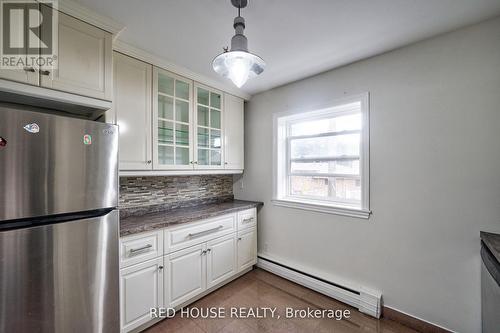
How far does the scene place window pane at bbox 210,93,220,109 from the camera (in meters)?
2.62

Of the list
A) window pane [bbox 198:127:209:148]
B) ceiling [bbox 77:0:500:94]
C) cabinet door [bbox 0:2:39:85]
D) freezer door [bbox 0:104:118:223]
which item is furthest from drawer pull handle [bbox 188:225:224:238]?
ceiling [bbox 77:0:500:94]

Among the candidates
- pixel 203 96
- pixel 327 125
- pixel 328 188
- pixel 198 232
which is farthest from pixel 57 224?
pixel 327 125

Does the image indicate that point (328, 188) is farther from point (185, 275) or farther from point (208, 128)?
point (185, 275)

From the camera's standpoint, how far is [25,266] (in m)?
1.09

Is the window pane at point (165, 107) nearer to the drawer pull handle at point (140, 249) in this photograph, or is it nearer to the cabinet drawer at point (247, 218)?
the drawer pull handle at point (140, 249)

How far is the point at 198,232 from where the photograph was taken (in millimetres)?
2145

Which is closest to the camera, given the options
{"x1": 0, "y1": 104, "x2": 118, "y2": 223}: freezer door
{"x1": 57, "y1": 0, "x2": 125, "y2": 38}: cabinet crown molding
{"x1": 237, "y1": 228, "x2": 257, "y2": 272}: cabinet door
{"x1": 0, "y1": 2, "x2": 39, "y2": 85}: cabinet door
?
{"x1": 0, "y1": 104, "x2": 118, "y2": 223}: freezer door

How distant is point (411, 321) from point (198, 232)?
2.07 meters

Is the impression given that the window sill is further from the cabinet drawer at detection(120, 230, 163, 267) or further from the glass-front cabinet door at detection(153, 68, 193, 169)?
the cabinet drawer at detection(120, 230, 163, 267)

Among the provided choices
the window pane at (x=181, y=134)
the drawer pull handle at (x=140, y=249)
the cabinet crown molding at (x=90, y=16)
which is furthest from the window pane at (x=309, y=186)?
the cabinet crown molding at (x=90, y=16)

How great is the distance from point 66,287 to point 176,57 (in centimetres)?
199

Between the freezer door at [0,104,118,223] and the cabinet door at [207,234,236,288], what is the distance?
3.99 feet

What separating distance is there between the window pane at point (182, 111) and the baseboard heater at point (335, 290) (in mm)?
2083

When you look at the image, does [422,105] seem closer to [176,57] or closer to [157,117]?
[176,57]
